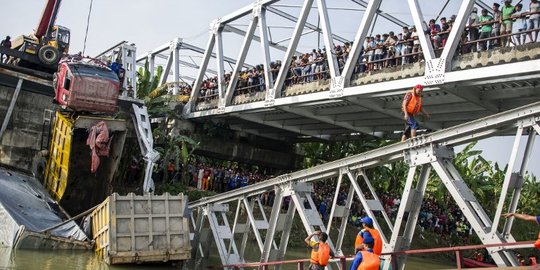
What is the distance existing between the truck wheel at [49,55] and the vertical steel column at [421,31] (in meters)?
13.6

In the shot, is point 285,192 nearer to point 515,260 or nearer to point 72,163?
point 515,260

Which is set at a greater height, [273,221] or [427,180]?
[427,180]

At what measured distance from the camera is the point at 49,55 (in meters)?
20.2

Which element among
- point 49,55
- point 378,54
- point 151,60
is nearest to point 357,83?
point 378,54

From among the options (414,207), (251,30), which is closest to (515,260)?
(414,207)

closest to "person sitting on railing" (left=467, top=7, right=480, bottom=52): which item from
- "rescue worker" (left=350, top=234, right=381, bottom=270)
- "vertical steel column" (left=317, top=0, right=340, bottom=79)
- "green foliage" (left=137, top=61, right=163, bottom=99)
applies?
"vertical steel column" (left=317, top=0, right=340, bottom=79)

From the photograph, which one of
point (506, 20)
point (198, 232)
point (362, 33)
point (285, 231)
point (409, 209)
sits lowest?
point (198, 232)

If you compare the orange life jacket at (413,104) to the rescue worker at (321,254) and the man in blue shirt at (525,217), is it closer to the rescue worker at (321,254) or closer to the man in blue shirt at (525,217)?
the rescue worker at (321,254)

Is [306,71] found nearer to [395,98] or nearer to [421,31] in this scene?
[395,98]

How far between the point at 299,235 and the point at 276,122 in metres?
5.28

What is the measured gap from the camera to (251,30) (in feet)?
70.8

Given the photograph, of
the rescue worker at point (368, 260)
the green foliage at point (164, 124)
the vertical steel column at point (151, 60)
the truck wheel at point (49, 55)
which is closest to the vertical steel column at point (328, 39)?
the green foliage at point (164, 124)

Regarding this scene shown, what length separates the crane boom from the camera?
21.0 m

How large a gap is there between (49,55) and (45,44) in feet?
3.15
